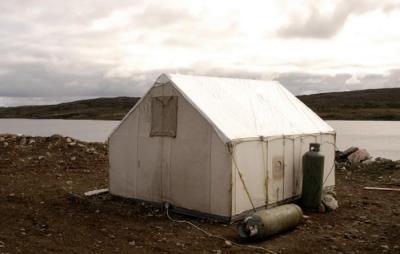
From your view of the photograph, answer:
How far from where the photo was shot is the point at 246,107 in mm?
12594

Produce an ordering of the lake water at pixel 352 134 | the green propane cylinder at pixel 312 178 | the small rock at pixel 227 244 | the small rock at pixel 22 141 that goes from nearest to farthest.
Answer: the small rock at pixel 227 244 → the green propane cylinder at pixel 312 178 → the small rock at pixel 22 141 → the lake water at pixel 352 134

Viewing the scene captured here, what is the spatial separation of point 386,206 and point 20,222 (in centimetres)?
904

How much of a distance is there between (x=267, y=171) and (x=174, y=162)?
2.21 metres

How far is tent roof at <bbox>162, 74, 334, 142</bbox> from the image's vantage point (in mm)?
11273

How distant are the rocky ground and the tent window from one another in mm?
1917

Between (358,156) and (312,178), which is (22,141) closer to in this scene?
(358,156)

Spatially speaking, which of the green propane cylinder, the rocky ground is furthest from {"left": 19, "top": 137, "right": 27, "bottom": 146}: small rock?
the green propane cylinder

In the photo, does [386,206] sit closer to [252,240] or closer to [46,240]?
[252,240]

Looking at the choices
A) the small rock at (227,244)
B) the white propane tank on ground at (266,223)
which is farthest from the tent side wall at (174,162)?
the small rock at (227,244)

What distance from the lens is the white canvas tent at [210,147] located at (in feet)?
35.2

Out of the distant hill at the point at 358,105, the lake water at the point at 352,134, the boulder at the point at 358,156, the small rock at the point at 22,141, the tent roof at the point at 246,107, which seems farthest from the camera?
the distant hill at the point at 358,105

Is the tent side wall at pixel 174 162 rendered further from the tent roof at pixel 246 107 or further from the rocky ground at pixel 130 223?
the rocky ground at pixel 130 223

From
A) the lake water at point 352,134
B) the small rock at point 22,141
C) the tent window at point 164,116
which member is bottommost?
the lake water at point 352,134

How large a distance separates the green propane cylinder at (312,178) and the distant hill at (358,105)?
7923 centimetres
